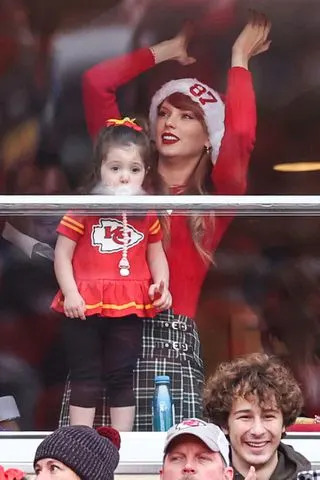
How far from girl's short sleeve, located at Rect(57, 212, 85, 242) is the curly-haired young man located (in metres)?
0.82

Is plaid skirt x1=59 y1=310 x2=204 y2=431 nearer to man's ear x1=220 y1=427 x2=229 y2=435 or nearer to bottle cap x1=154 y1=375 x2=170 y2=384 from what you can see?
bottle cap x1=154 y1=375 x2=170 y2=384

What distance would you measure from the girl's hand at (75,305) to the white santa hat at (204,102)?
2.24 ft

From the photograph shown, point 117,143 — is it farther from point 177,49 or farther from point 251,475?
point 251,475

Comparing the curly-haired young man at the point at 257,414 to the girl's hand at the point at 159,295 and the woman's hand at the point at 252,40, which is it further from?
the woman's hand at the point at 252,40

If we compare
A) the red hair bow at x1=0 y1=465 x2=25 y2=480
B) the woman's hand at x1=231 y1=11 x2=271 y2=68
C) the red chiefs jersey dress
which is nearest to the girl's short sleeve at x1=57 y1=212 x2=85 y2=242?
the red chiefs jersey dress

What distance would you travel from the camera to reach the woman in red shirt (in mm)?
3824

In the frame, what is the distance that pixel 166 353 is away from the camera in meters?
3.84

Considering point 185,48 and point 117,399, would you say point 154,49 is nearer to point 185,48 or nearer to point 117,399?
point 185,48

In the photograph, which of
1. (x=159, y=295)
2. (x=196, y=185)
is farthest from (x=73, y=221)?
(x=196, y=185)

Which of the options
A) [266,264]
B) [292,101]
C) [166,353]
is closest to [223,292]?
[266,264]

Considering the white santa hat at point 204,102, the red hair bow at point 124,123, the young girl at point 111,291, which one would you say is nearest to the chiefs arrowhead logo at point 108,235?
the young girl at point 111,291

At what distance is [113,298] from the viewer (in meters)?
3.76

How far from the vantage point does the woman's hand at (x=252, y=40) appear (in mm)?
4320

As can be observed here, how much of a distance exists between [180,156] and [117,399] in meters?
0.91
